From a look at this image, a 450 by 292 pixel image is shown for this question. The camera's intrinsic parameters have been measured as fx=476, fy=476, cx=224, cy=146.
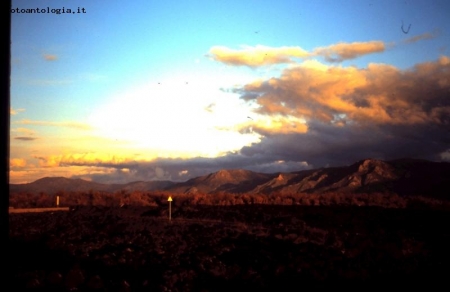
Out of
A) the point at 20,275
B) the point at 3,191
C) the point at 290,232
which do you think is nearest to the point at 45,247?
the point at 20,275

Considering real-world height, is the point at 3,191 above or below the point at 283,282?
above

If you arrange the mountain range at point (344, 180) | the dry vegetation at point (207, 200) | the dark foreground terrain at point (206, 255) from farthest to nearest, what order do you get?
the mountain range at point (344, 180)
the dry vegetation at point (207, 200)
the dark foreground terrain at point (206, 255)

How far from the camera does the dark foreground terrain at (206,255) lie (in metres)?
14.5

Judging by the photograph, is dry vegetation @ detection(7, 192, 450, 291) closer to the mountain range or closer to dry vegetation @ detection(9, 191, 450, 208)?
dry vegetation @ detection(9, 191, 450, 208)

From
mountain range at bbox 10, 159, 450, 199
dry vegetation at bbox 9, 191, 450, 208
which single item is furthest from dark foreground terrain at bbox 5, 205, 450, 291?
mountain range at bbox 10, 159, 450, 199

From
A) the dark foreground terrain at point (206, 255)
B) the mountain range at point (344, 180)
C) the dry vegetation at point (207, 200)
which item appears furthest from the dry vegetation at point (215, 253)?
the mountain range at point (344, 180)

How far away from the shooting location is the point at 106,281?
14445mm

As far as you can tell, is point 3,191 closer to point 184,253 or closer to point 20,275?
point 20,275

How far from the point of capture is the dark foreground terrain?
14.5 metres

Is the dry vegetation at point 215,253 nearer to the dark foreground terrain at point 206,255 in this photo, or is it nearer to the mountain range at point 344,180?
the dark foreground terrain at point 206,255

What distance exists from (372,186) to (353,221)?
7821 centimetres

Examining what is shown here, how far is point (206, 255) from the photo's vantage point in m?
18.0

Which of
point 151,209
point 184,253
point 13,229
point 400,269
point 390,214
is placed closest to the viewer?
point 400,269

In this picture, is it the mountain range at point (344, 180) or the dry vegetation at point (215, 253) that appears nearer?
the dry vegetation at point (215, 253)
